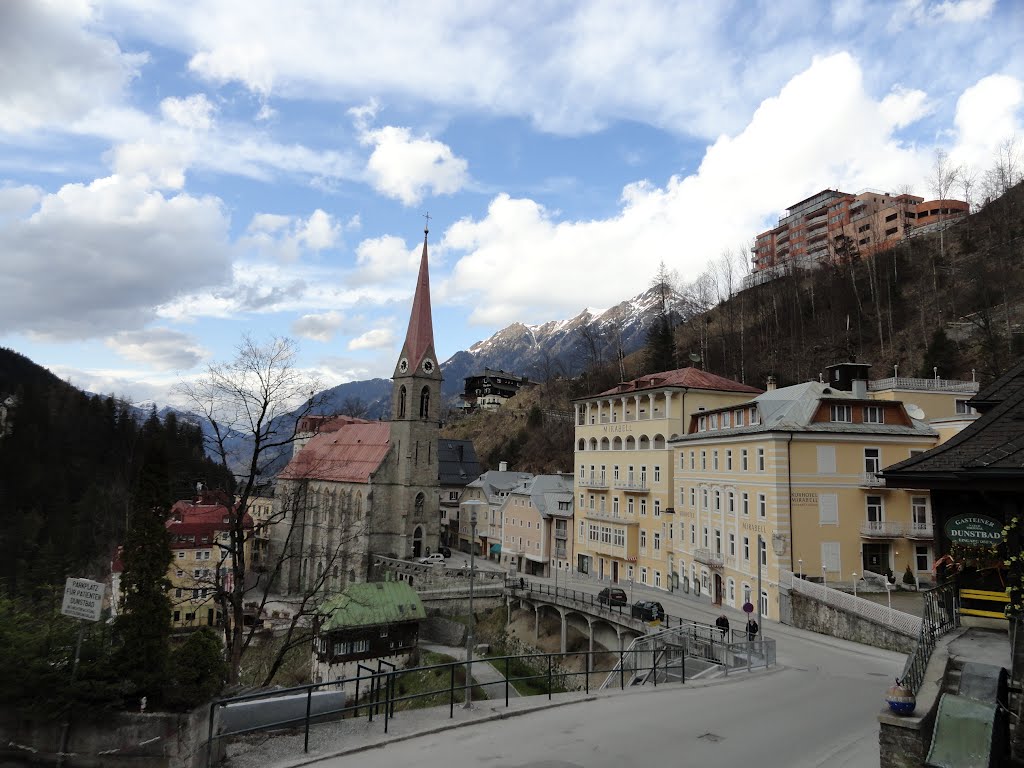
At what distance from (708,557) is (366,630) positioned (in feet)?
67.8

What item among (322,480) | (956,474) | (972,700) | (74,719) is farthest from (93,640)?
(322,480)

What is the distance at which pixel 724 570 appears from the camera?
111 ft

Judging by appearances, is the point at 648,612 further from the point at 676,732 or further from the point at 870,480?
the point at 676,732

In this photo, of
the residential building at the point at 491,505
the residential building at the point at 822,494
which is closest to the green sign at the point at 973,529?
the residential building at the point at 822,494

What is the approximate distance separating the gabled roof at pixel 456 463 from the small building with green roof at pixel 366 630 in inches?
1502

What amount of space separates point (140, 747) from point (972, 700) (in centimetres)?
1168

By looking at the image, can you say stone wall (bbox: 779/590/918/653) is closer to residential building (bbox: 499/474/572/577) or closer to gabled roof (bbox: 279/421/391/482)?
residential building (bbox: 499/474/572/577)

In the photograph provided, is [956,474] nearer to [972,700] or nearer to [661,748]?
[972,700]

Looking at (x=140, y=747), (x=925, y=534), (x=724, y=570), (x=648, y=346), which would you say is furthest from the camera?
(x=648, y=346)

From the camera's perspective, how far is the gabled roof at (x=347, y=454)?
6191cm

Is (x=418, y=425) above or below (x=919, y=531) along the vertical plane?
above

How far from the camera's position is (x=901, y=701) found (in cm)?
778

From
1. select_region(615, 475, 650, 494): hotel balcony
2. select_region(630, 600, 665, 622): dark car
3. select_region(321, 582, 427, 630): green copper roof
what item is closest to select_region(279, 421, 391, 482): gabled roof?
select_region(321, 582, 427, 630): green copper roof

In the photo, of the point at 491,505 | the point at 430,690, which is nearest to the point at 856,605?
the point at 430,690
